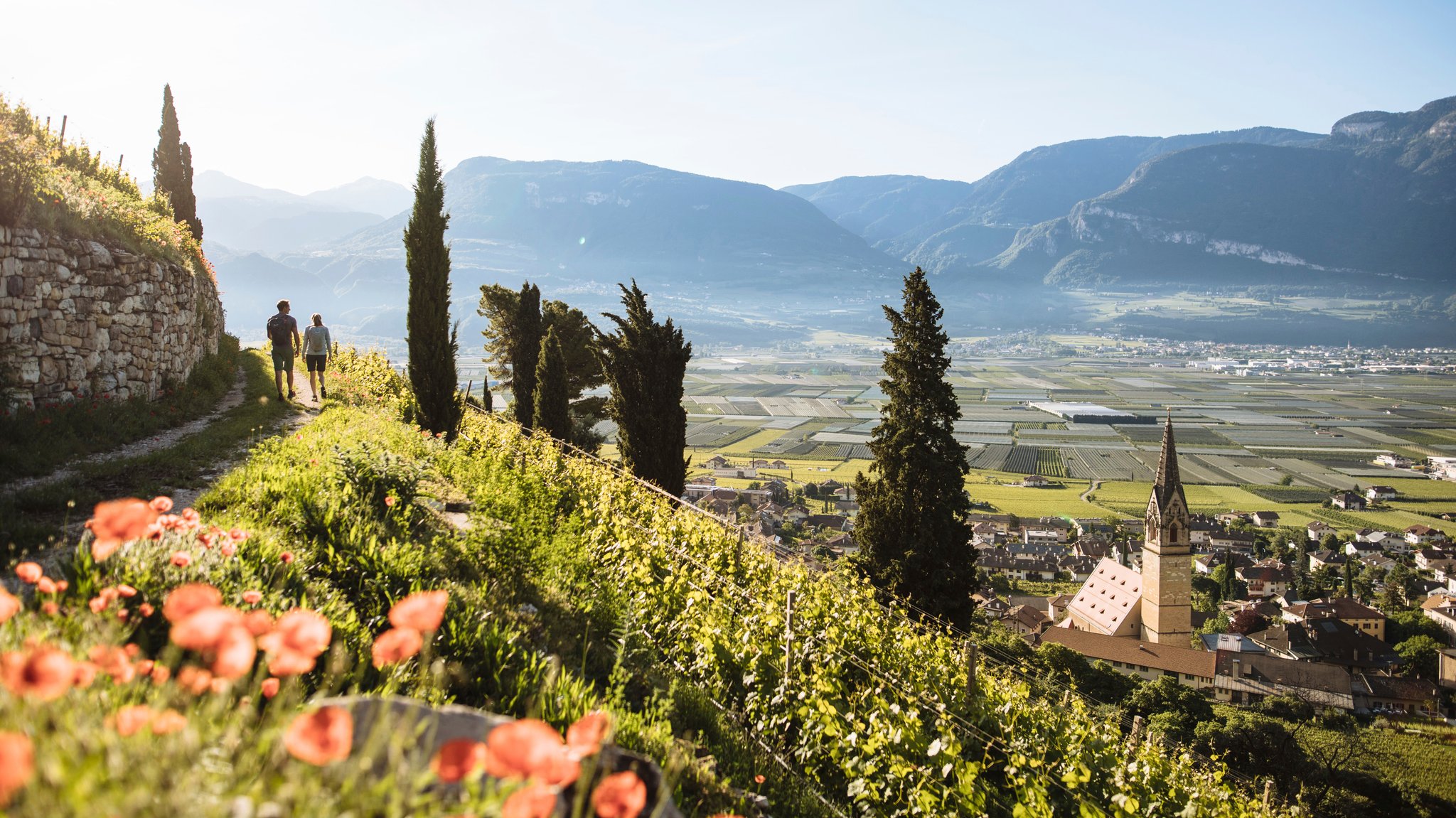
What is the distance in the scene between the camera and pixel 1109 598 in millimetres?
53719

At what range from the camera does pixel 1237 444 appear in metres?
107

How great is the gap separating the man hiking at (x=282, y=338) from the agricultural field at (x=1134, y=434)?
121ft

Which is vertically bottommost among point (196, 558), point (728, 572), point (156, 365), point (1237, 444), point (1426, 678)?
point (1426, 678)

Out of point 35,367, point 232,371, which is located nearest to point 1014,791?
point 35,367

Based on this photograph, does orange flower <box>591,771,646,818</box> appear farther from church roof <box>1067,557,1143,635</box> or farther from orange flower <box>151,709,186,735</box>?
church roof <box>1067,557,1143,635</box>

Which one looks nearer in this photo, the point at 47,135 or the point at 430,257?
the point at 430,257

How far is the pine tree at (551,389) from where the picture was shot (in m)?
18.2

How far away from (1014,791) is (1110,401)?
154 metres

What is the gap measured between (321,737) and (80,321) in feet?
35.6

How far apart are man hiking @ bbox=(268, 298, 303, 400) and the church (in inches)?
1590

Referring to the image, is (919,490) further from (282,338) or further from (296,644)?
(296,644)

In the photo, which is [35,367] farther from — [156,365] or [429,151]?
[429,151]

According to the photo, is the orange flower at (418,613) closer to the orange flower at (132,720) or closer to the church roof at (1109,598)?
the orange flower at (132,720)

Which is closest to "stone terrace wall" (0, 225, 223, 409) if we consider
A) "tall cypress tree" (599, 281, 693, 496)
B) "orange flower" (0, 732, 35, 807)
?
"tall cypress tree" (599, 281, 693, 496)
